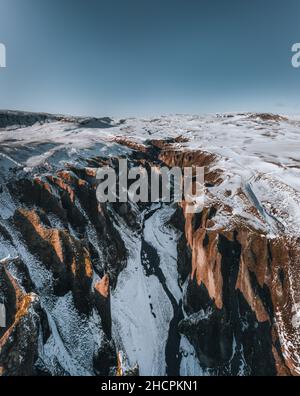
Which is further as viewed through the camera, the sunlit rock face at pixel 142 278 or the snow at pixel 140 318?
the snow at pixel 140 318

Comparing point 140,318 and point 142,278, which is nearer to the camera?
point 140,318

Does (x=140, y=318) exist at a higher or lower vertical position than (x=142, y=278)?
lower

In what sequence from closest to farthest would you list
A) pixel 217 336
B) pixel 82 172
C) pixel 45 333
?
1. pixel 45 333
2. pixel 217 336
3. pixel 82 172

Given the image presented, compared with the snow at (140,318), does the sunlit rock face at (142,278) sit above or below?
above

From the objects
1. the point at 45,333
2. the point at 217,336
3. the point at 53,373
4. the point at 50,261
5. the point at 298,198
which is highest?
the point at 298,198

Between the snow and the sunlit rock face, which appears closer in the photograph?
the sunlit rock face

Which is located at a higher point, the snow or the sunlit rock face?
the sunlit rock face

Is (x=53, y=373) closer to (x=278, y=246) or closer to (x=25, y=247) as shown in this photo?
(x=25, y=247)

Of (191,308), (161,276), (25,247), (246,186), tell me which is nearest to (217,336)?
(191,308)
